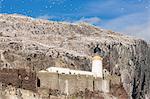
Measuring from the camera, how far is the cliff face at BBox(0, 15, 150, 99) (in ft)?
201

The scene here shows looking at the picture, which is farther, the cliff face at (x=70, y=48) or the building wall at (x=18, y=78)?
the cliff face at (x=70, y=48)

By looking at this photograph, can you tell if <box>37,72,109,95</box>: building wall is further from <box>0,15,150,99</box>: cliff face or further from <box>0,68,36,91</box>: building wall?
<box>0,15,150,99</box>: cliff face

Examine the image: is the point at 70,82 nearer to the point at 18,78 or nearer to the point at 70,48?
the point at 18,78

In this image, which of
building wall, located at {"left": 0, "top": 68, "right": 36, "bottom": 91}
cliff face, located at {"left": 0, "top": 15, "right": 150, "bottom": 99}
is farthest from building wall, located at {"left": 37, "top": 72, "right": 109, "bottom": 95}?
cliff face, located at {"left": 0, "top": 15, "right": 150, "bottom": 99}

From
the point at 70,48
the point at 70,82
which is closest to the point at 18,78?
the point at 70,82

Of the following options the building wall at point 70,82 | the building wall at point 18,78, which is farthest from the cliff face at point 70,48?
the building wall at point 18,78

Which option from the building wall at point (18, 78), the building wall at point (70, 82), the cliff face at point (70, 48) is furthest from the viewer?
the cliff face at point (70, 48)

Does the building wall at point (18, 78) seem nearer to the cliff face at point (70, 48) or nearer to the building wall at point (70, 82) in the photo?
the building wall at point (70, 82)

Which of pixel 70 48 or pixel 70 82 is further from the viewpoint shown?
pixel 70 48

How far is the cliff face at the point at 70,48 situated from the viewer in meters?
61.4

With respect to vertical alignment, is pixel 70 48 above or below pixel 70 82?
above

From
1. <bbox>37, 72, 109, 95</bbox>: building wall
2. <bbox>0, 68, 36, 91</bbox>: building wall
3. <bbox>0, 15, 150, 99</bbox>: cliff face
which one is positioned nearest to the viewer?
<bbox>0, 68, 36, 91</bbox>: building wall

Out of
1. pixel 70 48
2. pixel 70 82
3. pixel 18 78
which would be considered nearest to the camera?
pixel 18 78

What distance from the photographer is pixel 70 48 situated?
243ft
